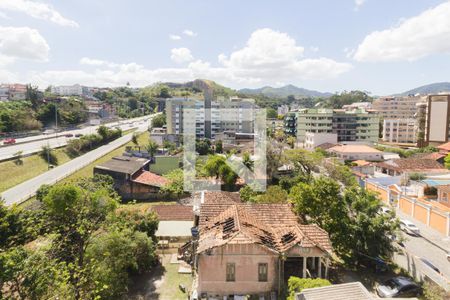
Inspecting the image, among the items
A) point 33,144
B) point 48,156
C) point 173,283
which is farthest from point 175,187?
point 33,144

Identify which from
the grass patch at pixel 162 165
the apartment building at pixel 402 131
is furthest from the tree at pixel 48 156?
the apartment building at pixel 402 131

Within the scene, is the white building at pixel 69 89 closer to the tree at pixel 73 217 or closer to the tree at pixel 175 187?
the tree at pixel 175 187

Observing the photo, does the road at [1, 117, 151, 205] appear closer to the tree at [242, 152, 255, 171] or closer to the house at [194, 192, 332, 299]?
the house at [194, 192, 332, 299]

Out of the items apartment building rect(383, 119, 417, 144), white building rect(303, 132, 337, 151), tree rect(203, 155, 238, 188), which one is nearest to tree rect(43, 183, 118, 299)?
tree rect(203, 155, 238, 188)

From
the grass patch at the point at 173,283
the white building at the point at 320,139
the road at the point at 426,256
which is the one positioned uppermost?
the white building at the point at 320,139

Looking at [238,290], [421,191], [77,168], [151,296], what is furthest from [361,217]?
[77,168]

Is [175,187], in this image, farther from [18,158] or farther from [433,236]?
[433,236]

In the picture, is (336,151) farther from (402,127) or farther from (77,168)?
(77,168)
